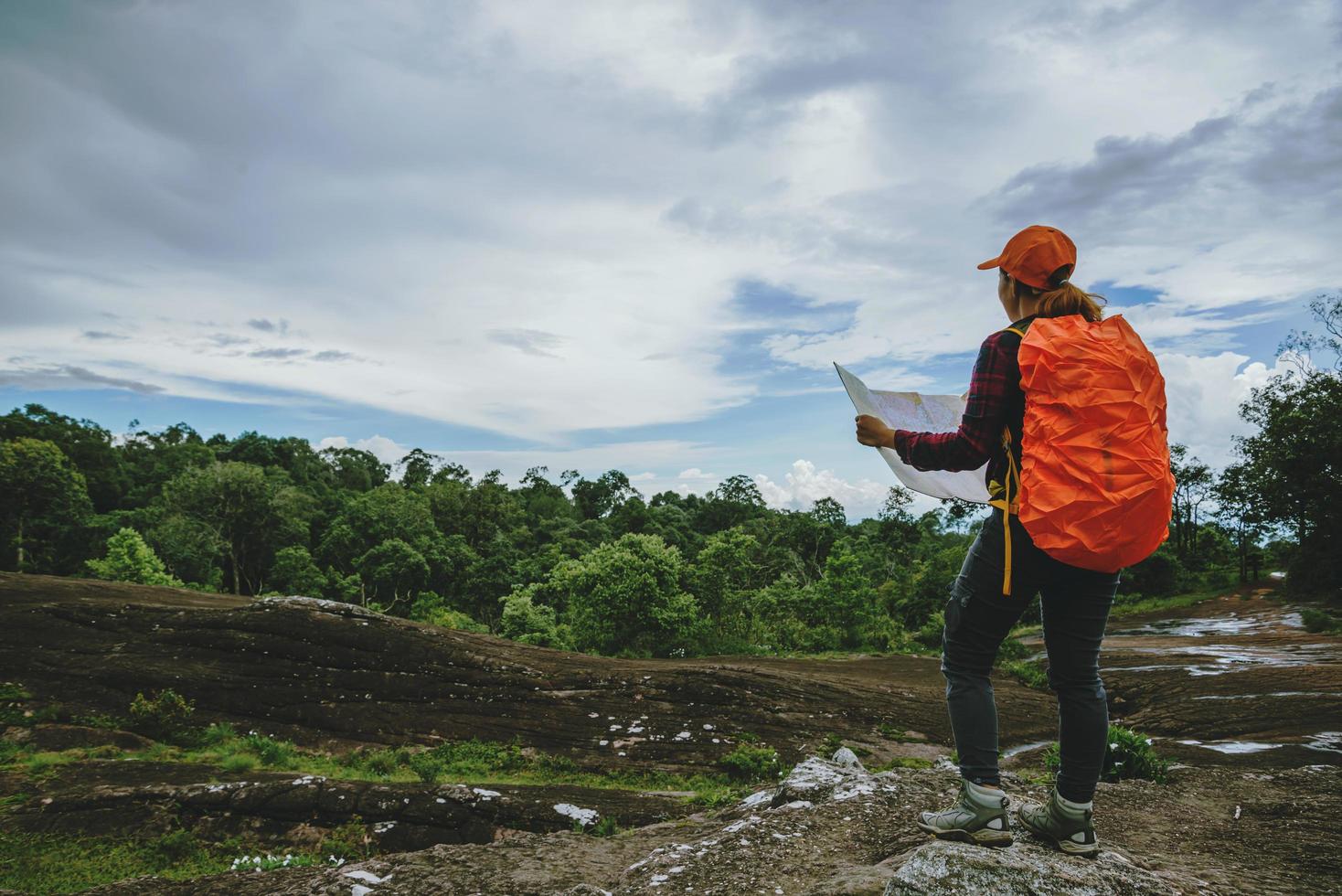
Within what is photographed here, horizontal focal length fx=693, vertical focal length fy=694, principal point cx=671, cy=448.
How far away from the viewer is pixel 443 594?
137ft

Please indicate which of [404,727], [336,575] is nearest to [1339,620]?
[404,727]

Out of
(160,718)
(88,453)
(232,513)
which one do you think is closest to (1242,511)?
(160,718)

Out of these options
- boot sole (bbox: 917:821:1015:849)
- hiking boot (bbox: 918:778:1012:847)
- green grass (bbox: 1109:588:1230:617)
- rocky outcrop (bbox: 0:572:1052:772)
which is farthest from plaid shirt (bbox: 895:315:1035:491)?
green grass (bbox: 1109:588:1230:617)

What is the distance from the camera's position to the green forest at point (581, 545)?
2383 centimetres

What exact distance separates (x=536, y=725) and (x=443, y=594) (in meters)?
33.4

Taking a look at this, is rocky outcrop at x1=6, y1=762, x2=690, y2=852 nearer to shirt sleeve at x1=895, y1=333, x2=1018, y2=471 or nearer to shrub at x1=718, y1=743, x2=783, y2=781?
shrub at x1=718, y1=743, x2=783, y2=781

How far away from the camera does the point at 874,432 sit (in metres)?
2.58

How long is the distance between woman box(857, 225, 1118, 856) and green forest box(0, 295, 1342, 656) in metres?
18.6

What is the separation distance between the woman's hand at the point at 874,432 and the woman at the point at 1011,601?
1 cm

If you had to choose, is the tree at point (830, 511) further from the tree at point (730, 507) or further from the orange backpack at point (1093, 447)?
the orange backpack at point (1093, 447)

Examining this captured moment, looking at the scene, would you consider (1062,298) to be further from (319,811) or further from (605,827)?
(319,811)

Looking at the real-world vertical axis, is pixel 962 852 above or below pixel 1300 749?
above

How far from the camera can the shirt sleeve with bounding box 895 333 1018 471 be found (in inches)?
91.7

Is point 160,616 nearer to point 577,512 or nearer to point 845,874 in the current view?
point 845,874
